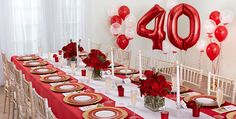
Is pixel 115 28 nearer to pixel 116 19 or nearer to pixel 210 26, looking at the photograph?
pixel 116 19

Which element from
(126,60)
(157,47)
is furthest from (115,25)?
(126,60)

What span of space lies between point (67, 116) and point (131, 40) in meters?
4.37

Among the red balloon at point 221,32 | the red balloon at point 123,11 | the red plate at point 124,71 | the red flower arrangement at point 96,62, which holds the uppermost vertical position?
the red balloon at point 123,11

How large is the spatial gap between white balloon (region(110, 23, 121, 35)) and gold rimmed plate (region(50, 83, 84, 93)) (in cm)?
309

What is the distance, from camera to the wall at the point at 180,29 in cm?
620

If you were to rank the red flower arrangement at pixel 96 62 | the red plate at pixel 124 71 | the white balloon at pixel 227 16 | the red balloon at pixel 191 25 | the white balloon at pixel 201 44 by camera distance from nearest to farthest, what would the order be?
1. the red flower arrangement at pixel 96 62
2. the red plate at pixel 124 71
3. the white balloon at pixel 227 16
4. the red balloon at pixel 191 25
5. the white balloon at pixel 201 44

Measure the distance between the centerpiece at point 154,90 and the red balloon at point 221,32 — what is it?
3.59 m

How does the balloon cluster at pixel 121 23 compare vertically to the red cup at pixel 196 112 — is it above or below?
above

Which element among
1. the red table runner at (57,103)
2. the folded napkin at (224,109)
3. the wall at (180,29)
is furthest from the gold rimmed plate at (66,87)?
the wall at (180,29)

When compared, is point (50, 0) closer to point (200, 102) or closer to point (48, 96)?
point (48, 96)

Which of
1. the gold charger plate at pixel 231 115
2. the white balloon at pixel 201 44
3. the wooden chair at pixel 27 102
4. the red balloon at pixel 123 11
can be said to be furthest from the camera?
the red balloon at pixel 123 11

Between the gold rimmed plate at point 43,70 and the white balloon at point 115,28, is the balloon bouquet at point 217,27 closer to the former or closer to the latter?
the white balloon at point 115,28

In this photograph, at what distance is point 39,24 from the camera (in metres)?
6.06

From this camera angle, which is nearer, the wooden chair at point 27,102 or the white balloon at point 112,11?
the wooden chair at point 27,102
